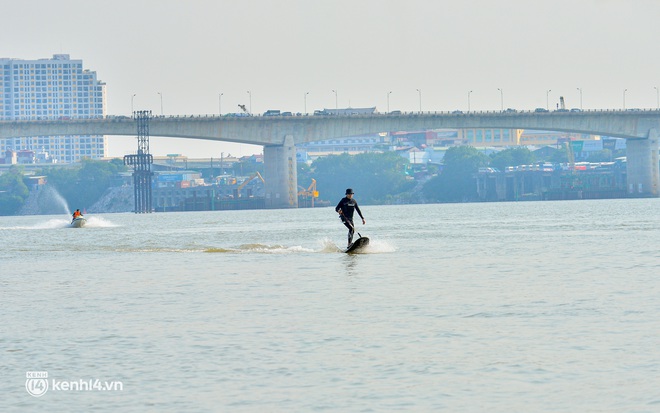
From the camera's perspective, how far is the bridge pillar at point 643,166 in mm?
180625

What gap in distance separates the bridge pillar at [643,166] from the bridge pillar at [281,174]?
42.3 metres

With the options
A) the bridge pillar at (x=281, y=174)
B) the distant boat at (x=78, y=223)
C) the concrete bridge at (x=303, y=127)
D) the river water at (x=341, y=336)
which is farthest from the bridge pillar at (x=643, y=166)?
the river water at (x=341, y=336)

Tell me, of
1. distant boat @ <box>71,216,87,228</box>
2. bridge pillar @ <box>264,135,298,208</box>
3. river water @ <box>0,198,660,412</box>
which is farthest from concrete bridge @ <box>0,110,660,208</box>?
river water @ <box>0,198,660,412</box>

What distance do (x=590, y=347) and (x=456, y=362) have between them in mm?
2294

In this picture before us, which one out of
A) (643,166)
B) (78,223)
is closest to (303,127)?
(643,166)

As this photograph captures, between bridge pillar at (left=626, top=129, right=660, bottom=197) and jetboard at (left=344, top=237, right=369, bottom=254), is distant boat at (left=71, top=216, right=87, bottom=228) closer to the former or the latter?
jetboard at (left=344, top=237, right=369, bottom=254)

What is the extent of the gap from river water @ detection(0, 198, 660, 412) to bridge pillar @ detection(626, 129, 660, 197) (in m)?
140

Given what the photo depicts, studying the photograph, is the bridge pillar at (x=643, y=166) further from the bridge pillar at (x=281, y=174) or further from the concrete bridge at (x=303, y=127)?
the bridge pillar at (x=281, y=174)

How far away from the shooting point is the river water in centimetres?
1881

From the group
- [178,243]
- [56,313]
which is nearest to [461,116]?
[178,243]

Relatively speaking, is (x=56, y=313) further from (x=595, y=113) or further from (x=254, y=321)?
(x=595, y=113)

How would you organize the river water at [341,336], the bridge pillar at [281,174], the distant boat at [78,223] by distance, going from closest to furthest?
the river water at [341,336] → the distant boat at [78,223] → the bridge pillar at [281,174]

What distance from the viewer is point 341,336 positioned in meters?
24.0

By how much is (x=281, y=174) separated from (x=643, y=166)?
45155mm
